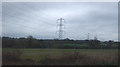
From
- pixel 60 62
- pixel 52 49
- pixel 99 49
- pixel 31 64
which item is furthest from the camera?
pixel 99 49

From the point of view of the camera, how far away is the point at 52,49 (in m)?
12.9

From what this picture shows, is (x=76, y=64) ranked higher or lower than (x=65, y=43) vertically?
lower

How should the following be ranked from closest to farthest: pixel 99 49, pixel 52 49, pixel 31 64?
1. pixel 31 64
2. pixel 52 49
3. pixel 99 49

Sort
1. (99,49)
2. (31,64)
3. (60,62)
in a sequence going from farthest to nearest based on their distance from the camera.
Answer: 1. (99,49)
2. (60,62)
3. (31,64)

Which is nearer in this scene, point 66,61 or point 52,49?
point 66,61

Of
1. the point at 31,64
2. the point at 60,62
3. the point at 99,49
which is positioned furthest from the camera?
the point at 99,49

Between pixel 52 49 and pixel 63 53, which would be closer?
pixel 63 53

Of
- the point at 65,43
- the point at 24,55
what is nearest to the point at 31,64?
the point at 24,55

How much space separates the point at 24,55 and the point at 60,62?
7.20 ft

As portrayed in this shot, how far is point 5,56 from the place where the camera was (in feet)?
33.7

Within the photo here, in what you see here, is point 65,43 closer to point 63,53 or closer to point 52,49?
point 52,49

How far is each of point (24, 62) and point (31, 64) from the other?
70 cm

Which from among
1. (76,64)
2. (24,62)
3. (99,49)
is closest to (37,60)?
(24,62)

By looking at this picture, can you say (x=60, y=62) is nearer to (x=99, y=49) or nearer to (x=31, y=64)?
(x=31, y=64)
